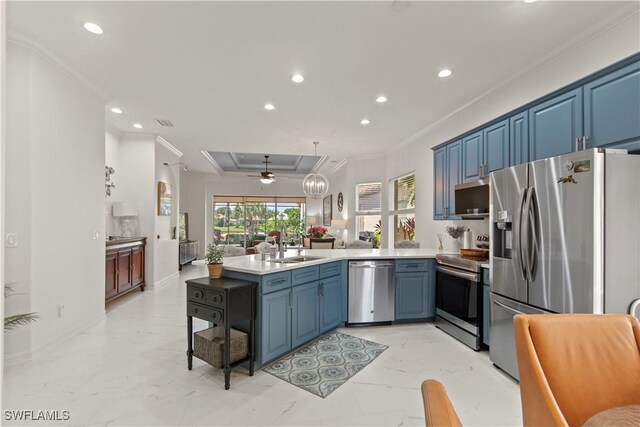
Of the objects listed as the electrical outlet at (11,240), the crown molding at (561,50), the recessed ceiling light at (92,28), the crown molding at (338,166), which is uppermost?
the recessed ceiling light at (92,28)

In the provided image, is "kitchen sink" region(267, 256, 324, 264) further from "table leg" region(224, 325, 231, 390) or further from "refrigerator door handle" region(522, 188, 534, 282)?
"refrigerator door handle" region(522, 188, 534, 282)

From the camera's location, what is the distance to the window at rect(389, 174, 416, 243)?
6.07m

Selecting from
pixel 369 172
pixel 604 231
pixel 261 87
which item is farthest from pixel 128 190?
pixel 604 231

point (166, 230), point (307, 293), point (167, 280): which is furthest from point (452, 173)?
point (167, 280)

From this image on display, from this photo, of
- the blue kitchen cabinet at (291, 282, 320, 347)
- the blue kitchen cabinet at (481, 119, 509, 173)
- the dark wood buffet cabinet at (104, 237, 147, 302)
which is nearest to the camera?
the blue kitchen cabinet at (291, 282, 320, 347)

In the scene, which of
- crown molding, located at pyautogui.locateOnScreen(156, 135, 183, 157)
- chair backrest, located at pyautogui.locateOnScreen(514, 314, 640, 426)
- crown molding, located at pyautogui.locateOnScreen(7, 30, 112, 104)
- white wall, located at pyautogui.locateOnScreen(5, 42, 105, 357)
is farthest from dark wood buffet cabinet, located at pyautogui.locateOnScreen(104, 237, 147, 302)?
chair backrest, located at pyautogui.locateOnScreen(514, 314, 640, 426)

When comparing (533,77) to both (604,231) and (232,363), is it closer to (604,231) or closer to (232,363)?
(604,231)

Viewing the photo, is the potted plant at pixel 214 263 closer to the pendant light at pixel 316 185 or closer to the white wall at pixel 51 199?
the white wall at pixel 51 199

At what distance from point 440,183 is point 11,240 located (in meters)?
4.79

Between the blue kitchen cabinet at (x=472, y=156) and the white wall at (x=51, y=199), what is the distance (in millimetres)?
4532

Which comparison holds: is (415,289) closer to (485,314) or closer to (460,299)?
(460,299)

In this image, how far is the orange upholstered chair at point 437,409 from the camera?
64cm

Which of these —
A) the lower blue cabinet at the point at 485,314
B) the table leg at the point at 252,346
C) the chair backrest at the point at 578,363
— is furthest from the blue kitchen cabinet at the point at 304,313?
the chair backrest at the point at 578,363

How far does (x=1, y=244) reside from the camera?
2.86 ft
